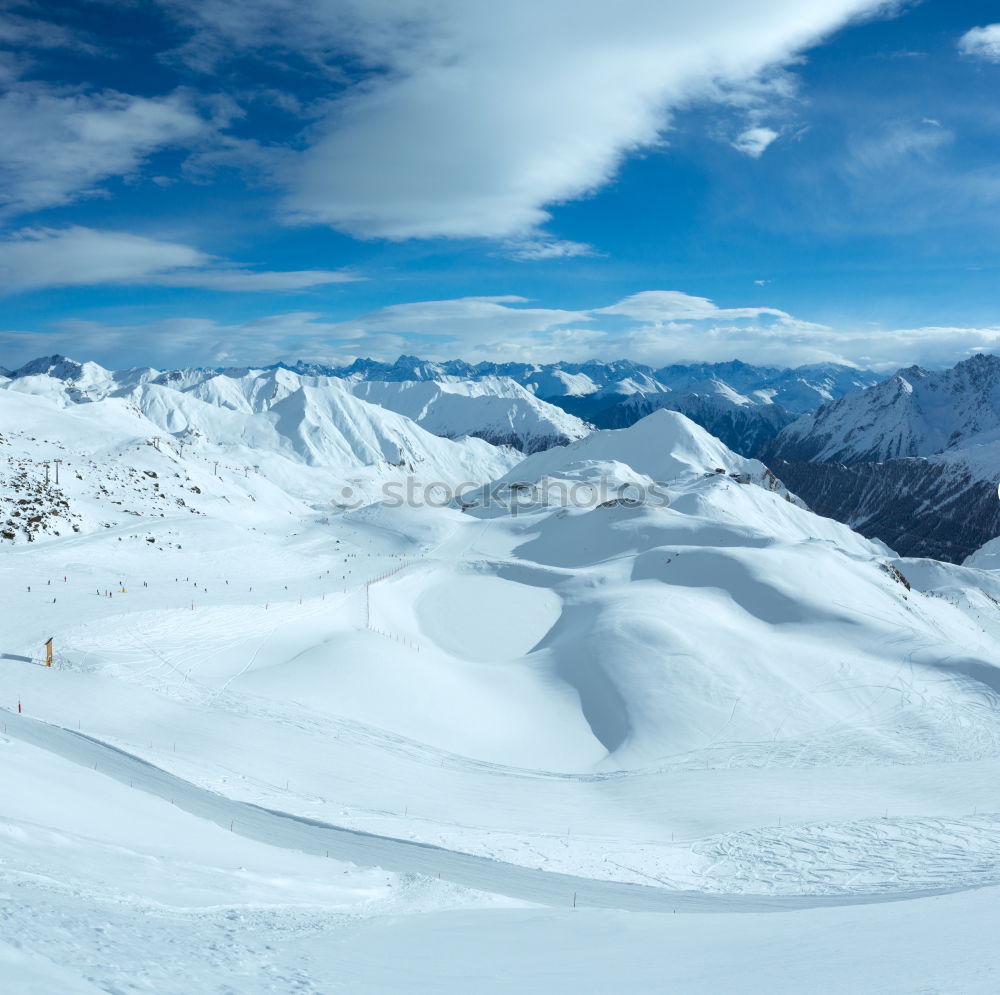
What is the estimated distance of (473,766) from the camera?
24578mm

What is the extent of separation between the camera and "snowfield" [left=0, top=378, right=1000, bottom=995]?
10.9 m

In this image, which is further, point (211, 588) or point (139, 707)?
point (211, 588)

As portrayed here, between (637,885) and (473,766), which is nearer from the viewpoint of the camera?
(637,885)

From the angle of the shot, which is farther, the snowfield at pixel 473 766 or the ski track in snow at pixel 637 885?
the ski track in snow at pixel 637 885

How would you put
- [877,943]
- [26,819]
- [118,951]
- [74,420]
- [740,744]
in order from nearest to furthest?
1. [118,951]
2. [877,943]
3. [26,819]
4. [740,744]
5. [74,420]

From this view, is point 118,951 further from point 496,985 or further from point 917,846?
point 917,846

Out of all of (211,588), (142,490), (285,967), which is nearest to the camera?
(285,967)

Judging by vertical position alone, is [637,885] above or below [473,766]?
above

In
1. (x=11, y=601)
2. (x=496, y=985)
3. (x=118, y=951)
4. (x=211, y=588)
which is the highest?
(x=118, y=951)

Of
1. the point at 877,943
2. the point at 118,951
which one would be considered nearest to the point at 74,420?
the point at 118,951

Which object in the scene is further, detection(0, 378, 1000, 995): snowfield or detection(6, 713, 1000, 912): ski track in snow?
detection(6, 713, 1000, 912): ski track in snow

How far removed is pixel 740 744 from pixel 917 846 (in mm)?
9985

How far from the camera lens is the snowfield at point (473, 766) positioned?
10.9 meters

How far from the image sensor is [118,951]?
890cm
